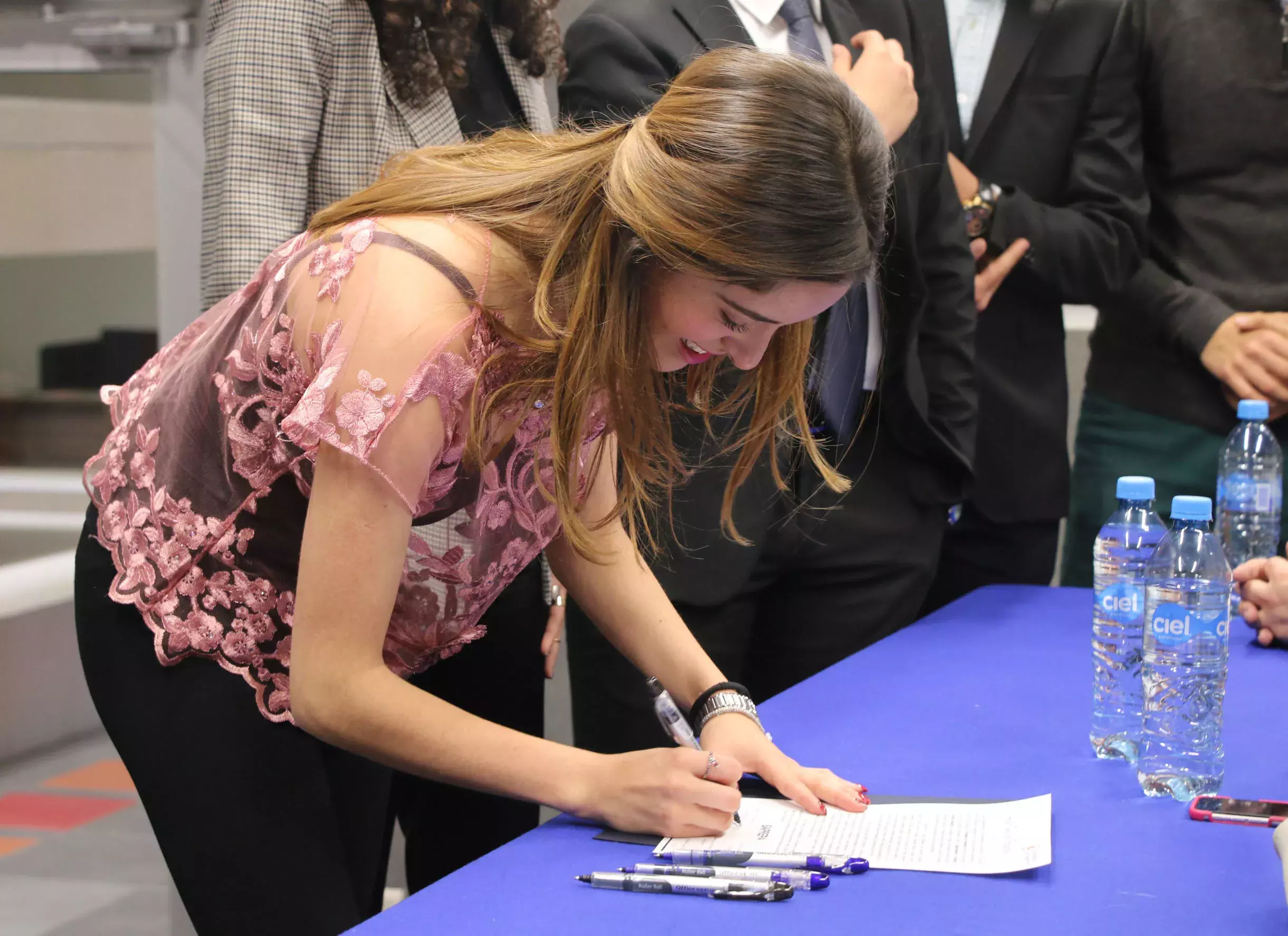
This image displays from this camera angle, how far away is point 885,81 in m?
1.83

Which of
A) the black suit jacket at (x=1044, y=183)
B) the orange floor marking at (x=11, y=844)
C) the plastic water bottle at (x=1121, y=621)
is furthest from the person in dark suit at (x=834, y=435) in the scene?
the orange floor marking at (x=11, y=844)

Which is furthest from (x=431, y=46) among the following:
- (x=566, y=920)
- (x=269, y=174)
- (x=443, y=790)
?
(x=566, y=920)

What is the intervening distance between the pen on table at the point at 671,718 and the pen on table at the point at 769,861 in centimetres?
16

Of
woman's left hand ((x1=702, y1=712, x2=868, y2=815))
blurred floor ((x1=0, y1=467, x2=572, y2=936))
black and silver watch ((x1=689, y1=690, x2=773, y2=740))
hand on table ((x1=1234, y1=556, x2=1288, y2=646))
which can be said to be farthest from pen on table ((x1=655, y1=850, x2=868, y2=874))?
blurred floor ((x1=0, y1=467, x2=572, y2=936))

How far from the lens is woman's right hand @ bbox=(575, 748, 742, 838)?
3.63 ft

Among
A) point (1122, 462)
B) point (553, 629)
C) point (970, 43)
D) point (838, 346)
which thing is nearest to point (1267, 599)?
point (838, 346)

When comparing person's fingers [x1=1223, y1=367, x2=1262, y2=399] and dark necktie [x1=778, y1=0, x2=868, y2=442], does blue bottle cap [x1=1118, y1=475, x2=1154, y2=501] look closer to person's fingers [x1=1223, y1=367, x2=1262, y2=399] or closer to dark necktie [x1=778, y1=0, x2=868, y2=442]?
dark necktie [x1=778, y1=0, x2=868, y2=442]

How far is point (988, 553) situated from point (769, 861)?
1368mm

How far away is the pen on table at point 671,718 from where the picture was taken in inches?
48.9

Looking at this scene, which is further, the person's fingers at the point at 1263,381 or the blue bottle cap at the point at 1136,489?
the person's fingers at the point at 1263,381

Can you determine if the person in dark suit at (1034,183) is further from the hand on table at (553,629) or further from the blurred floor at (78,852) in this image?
the blurred floor at (78,852)

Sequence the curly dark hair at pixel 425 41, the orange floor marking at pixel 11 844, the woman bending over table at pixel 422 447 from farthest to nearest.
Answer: the orange floor marking at pixel 11 844 < the curly dark hair at pixel 425 41 < the woman bending over table at pixel 422 447

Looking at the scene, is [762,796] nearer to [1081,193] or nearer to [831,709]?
[831,709]

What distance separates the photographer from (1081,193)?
2285mm
